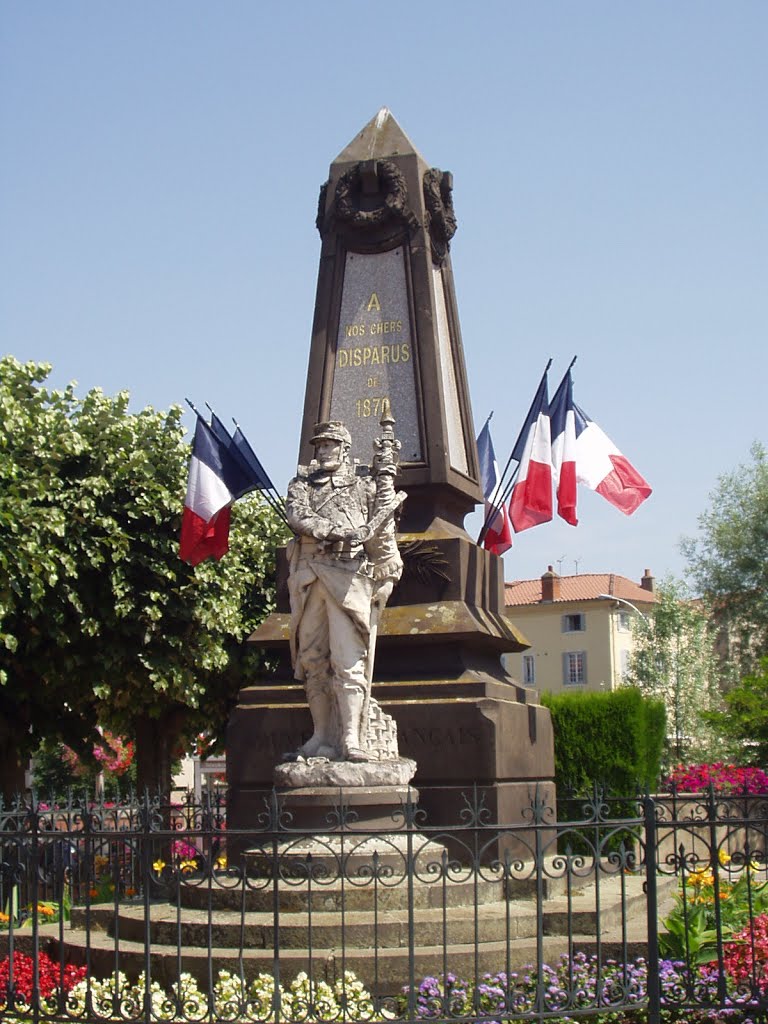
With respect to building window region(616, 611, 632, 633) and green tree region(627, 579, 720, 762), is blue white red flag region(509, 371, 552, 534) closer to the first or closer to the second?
green tree region(627, 579, 720, 762)

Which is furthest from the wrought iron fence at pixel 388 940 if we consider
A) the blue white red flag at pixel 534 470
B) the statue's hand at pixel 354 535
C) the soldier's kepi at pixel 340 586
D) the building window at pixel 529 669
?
the building window at pixel 529 669

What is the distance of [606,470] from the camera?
524 inches

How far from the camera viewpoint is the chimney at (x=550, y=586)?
6306cm

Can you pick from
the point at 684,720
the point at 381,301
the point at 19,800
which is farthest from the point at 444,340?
the point at 684,720

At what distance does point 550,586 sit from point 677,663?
69.8ft

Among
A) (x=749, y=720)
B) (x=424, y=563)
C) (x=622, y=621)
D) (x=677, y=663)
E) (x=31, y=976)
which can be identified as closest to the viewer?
(x=31, y=976)

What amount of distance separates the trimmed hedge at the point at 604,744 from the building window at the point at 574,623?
46572mm

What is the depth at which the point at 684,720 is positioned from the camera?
41.0 metres

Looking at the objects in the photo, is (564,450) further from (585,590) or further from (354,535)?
(585,590)

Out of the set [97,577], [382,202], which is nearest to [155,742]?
[97,577]

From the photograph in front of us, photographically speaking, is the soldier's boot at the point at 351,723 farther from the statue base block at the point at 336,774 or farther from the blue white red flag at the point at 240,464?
the blue white red flag at the point at 240,464

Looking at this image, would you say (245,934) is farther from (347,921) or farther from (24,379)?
(24,379)

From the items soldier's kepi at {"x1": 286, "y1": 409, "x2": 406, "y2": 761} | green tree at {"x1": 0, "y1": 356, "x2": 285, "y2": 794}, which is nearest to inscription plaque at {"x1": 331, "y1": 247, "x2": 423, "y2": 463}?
soldier's kepi at {"x1": 286, "y1": 409, "x2": 406, "y2": 761}

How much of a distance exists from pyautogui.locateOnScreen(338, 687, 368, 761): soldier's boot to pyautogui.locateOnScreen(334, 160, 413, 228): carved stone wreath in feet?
15.5
